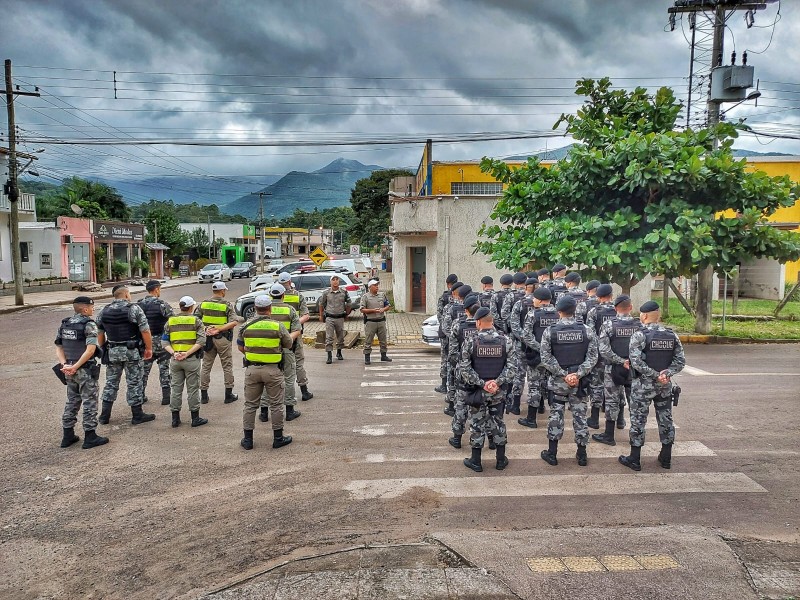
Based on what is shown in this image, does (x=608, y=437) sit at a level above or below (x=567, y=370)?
below

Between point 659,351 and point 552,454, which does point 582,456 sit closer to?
point 552,454

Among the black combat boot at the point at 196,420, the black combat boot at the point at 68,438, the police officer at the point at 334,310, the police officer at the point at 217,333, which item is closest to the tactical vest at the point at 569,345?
the black combat boot at the point at 196,420

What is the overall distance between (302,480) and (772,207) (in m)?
12.9

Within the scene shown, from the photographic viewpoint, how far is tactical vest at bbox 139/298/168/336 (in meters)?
8.79

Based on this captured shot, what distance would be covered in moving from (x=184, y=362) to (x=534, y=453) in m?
4.91

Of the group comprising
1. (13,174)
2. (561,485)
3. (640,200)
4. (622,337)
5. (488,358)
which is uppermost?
(13,174)

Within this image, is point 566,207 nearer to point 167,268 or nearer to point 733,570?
point 733,570

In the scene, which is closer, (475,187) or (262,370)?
(262,370)

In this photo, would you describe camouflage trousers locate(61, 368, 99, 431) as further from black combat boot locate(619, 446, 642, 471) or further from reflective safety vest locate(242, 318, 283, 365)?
black combat boot locate(619, 446, 642, 471)

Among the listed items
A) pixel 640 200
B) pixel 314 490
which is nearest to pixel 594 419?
pixel 314 490

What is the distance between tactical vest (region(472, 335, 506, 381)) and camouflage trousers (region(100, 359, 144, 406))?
16.3 ft

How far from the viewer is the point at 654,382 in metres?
6.01

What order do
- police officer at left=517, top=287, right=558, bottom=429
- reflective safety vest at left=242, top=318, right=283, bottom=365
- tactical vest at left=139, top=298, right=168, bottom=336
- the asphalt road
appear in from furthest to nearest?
tactical vest at left=139, top=298, right=168, bottom=336
police officer at left=517, top=287, right=558, bottom=429
reflective safety vest at left=242, top=318, right=283, bottom=365
the asphalt road

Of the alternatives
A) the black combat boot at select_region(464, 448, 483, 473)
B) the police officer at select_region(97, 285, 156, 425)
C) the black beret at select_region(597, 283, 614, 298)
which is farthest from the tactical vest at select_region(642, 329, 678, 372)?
the police officer at select_region(97, 285, 156, 425)
